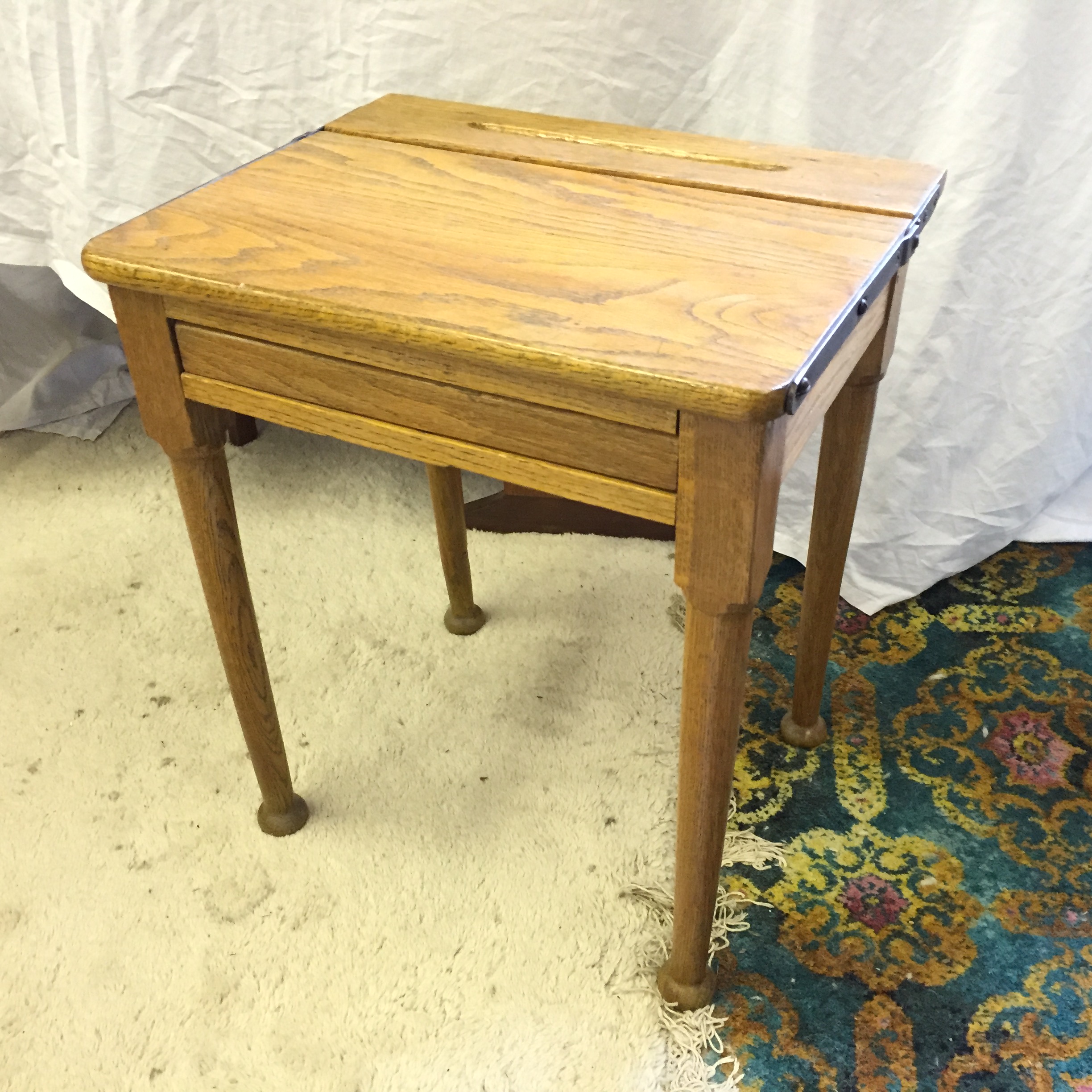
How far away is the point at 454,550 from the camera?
110cm

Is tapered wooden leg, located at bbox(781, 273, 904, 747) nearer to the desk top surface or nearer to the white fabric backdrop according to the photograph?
the desk top surface

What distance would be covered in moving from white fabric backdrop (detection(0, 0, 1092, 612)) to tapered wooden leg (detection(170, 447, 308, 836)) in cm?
50

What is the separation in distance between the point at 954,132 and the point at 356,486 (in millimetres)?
783

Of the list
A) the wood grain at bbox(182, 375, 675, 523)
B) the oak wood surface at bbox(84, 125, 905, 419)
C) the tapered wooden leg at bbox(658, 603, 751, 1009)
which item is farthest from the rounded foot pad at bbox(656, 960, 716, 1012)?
the oak wood surface at bbox(84, 125, 905, 419)

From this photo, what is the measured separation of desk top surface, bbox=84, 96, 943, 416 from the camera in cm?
57

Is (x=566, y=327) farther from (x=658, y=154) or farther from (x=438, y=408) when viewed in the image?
(x=658, y=154)

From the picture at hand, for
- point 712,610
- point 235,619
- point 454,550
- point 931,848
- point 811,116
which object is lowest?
point 931,848

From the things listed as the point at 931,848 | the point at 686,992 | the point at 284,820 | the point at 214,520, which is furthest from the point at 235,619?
the point at 931,848

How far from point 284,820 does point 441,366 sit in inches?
20.1

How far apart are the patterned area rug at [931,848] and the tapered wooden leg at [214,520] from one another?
0.40 meters

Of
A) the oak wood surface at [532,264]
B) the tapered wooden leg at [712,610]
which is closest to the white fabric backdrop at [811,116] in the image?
the oak wood surface at [532,264]

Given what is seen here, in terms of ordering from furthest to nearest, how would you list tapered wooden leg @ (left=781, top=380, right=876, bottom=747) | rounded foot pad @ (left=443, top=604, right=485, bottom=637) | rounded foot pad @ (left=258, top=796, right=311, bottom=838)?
rounded foot pad @ (left=443, top=604, right=485, bottom=637)
rounded foot pad @ (left=258, top=796, right=311, bottom=838)
tapered wooden leg @ (left=781, top=380, right=876, bottom=747)

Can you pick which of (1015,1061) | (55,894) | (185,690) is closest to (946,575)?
(1015,1061)

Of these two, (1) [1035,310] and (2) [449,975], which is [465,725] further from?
(1) [1035,310]
